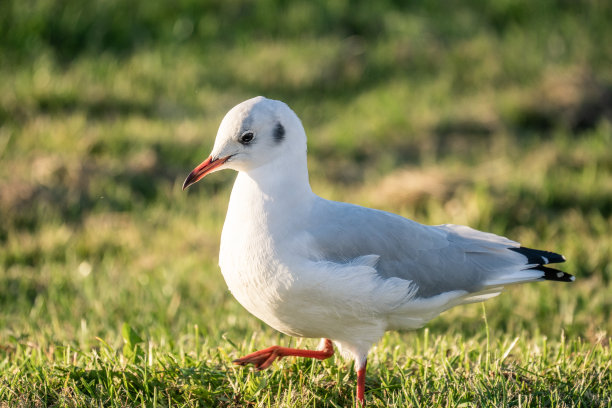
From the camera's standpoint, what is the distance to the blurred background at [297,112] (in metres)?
5.38

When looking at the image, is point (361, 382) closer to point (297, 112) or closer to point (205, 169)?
point (205, 169)

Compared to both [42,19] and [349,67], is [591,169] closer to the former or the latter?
[349,67]

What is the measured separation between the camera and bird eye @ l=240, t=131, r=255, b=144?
3.40 meters

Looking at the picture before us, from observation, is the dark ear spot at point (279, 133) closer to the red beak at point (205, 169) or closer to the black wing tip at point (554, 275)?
the red beak at point (205, 169)

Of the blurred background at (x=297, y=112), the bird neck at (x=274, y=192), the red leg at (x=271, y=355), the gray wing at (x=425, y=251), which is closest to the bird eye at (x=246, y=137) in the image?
the bird neck at (x=274, y=192)

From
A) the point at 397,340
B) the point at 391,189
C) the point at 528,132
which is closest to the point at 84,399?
the point at 397,340

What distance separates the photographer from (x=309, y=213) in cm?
352

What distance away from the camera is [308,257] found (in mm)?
3355

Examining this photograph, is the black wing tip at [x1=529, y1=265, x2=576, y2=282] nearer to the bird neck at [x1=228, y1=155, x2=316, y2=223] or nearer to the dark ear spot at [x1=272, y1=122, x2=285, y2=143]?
the bird neck at [x1=228, y1=155, x2=316, y2=223]

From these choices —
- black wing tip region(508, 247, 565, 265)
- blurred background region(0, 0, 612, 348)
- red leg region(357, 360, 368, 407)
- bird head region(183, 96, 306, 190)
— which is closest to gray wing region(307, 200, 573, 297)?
black wing tip region(508, 247, 565, 265)

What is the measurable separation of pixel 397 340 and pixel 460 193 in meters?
2.53

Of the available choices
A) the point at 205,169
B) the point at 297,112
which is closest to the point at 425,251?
the point at 205,169

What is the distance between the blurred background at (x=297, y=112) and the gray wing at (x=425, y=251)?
1.19 m

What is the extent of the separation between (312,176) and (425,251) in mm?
3864
